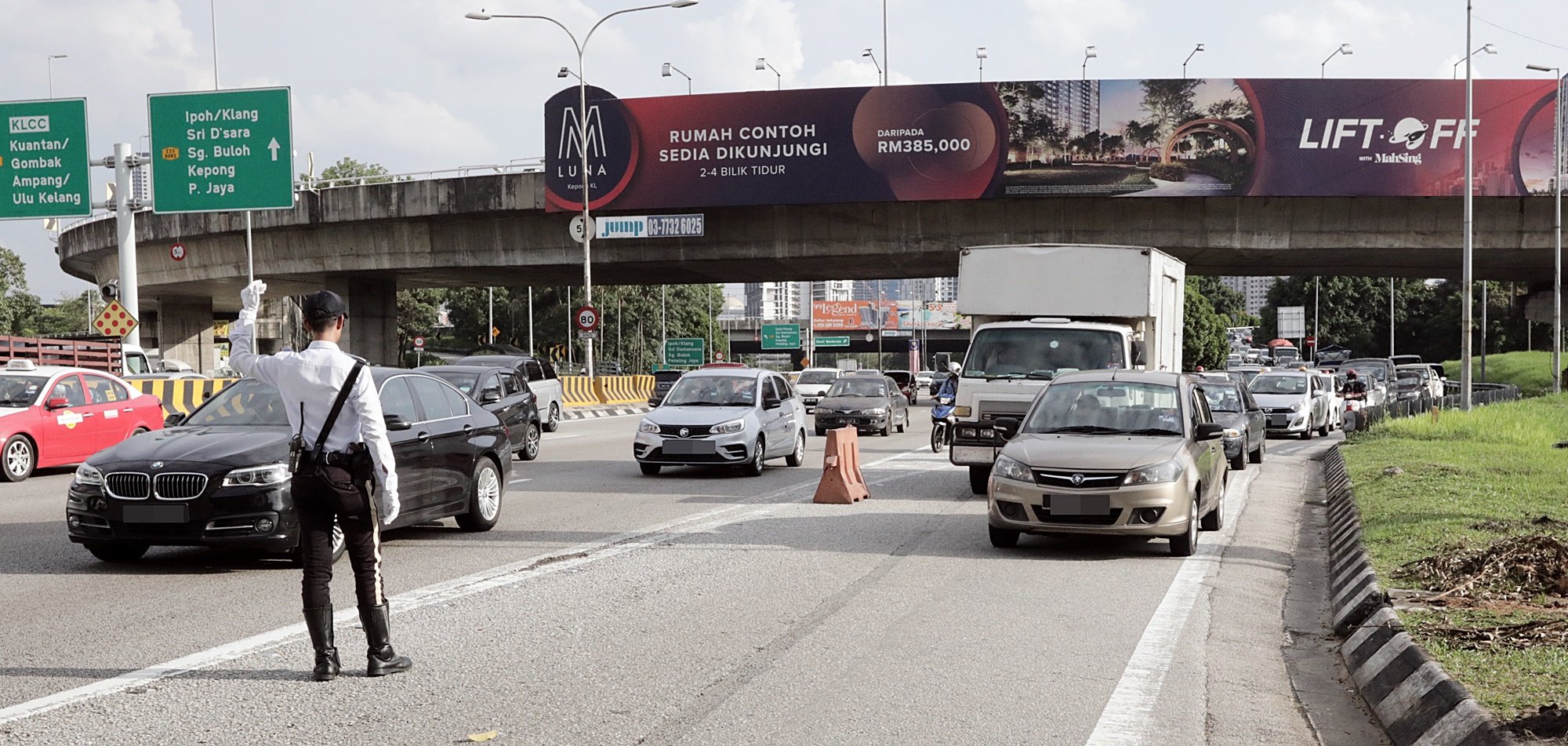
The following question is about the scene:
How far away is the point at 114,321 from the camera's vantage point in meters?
29.7

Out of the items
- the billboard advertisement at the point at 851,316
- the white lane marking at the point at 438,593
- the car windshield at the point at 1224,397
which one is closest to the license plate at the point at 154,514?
the white lane marking at the point at 438,593

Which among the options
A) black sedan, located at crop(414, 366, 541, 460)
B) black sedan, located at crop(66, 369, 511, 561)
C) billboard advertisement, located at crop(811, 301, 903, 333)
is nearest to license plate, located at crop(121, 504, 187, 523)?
black sedan, located at crop(66, 369, 511, 561)

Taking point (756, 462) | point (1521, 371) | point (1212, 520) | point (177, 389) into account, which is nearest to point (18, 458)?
point (177, 389)

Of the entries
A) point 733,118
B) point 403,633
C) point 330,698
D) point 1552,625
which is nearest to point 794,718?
point 330,698

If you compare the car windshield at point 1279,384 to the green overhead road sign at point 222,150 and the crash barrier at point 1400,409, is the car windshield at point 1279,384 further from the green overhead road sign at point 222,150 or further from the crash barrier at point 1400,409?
the green overhead road sign at point 222,150

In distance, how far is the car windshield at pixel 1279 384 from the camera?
99.2 ft

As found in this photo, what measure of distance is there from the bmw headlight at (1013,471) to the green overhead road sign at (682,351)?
57.4 m

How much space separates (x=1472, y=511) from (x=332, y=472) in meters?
9.79

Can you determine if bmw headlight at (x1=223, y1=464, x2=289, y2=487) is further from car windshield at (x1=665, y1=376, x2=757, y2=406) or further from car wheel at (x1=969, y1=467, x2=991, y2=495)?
car windshield at (x1=665, y1=376, x2=757, y2=406)

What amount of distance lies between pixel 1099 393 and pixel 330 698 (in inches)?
319

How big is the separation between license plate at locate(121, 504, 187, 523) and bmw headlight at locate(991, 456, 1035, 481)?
234 inches

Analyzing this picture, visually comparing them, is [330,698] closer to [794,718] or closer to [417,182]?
[794,718]

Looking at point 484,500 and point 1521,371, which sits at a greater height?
point 484,500

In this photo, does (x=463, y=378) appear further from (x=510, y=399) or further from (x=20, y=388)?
(x=20, y=388)
